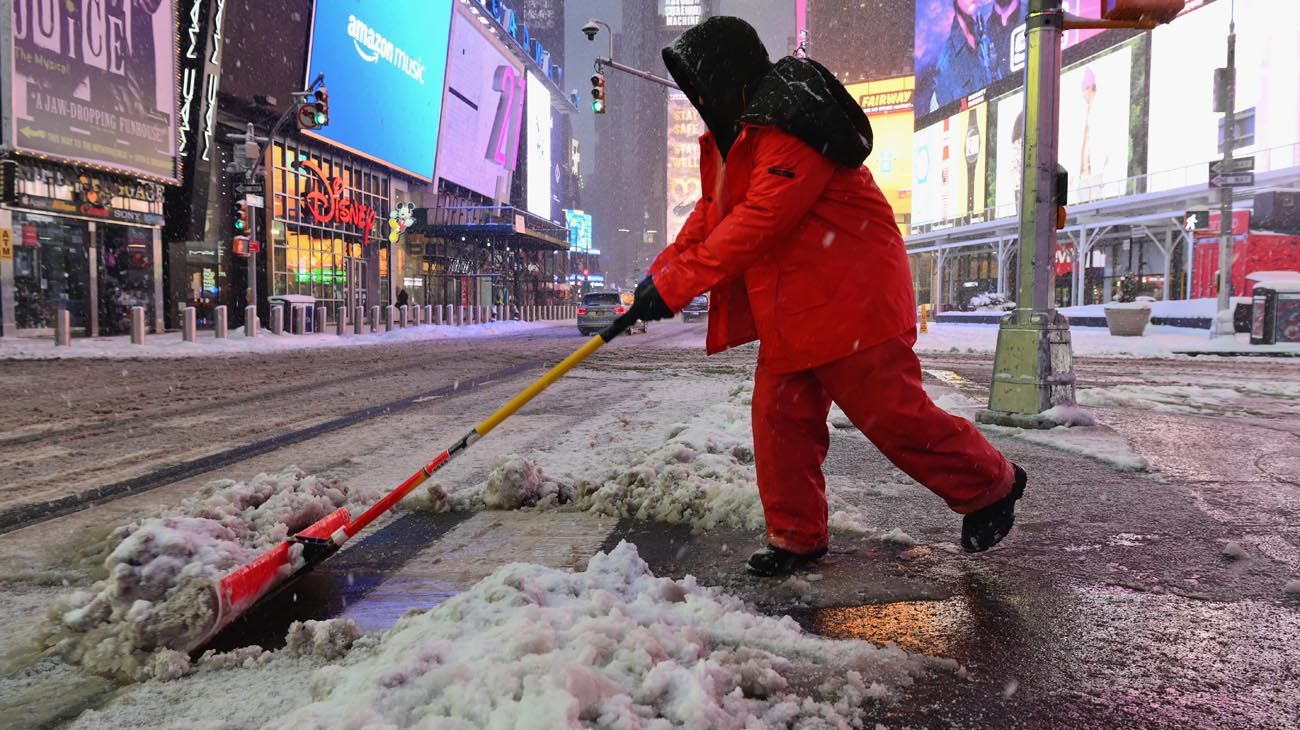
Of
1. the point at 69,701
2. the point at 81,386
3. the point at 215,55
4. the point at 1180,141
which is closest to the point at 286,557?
the point at 69,701

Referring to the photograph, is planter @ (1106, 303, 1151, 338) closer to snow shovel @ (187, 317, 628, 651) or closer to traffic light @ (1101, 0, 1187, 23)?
traffic light @ (1101, 0, 1187, 23)

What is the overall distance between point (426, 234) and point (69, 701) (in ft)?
148

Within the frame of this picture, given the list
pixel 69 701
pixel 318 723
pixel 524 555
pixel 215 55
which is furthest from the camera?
pixel 215 55

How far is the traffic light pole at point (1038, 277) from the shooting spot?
245 inches

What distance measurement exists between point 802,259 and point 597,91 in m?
20.5

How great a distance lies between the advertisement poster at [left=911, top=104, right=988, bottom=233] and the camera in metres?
58.1

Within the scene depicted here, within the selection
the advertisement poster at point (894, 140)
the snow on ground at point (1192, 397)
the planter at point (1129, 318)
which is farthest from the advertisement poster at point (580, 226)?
the snow on ground at point (1192, 397)

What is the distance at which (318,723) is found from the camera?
5.43 ft

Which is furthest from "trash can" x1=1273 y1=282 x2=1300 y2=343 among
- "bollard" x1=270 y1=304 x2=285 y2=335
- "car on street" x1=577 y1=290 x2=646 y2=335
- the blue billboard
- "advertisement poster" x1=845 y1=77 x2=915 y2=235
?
"advertisement poster" x1=845 y1=77 x2=915 y2=235

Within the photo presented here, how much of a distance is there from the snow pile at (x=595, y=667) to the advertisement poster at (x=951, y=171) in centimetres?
5925

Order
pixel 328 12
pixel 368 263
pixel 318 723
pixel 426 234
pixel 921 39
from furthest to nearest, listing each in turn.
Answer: pixel 921 39
pixel 426 234
pixel 368 263
pixel 328 12
pixel 318 723

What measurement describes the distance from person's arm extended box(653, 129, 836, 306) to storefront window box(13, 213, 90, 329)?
78.8 ft

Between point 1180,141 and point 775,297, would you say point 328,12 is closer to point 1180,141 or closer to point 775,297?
point 775,297

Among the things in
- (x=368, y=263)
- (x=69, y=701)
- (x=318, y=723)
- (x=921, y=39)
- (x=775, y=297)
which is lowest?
(x=69, y=701)
